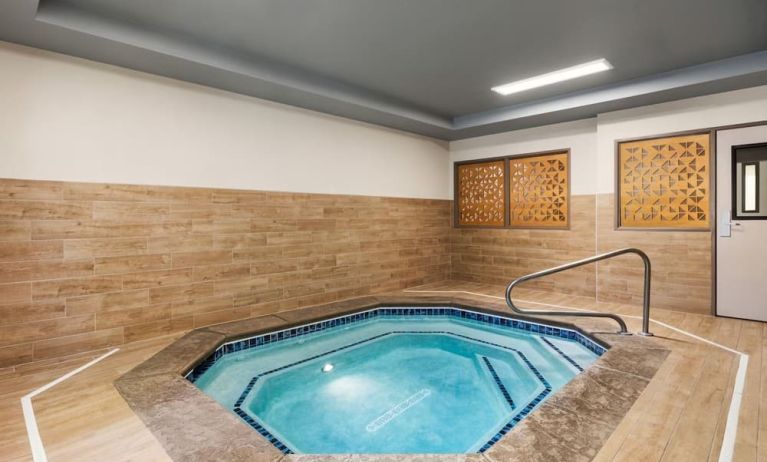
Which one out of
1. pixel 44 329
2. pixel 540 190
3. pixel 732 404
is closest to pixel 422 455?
pixel 732 404

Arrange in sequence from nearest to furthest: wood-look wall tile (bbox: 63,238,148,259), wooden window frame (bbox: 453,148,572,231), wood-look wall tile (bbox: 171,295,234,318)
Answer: wood-look wall tile (bbox: 63,238,148,259), wood-look wall tile (bbox: 171,295,234,318), wooden window frame (bbox: 453,148,572,231)

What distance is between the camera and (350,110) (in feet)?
16.8

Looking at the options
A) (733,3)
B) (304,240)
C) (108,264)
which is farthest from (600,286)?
(108,264)

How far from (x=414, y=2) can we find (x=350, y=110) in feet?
7.56

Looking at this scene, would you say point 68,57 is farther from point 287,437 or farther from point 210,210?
point 287,437

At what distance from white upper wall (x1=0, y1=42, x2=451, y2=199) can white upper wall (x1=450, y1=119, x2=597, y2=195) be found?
2.23 metres

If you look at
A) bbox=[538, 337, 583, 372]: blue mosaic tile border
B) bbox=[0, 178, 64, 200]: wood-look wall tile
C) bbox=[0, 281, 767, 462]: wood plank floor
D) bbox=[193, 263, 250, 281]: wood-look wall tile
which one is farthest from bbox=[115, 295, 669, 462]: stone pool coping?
bbox=[0, 178, 64, 200]: wood-look wall tile

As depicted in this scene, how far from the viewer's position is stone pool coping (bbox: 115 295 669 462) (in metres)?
1.90

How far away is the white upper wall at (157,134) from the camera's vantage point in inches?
125

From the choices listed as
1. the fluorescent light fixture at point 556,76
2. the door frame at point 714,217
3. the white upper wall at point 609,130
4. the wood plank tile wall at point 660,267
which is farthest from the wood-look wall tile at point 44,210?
the door frame at point 714,217

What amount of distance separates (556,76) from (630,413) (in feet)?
11.7

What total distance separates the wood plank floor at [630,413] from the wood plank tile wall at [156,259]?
34 cm

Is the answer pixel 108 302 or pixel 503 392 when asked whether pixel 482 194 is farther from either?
pixel 108 302

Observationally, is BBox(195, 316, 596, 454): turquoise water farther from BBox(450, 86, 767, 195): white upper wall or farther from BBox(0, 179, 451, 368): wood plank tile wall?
BBox(450, 86, 767, 195): white upper wall
